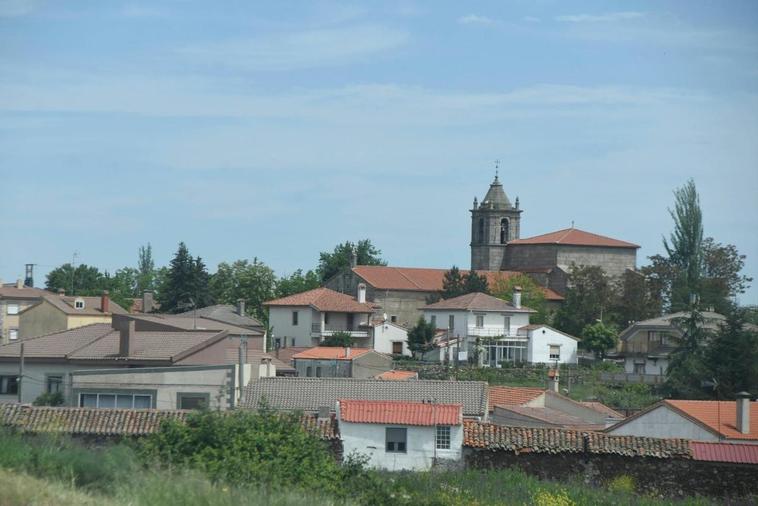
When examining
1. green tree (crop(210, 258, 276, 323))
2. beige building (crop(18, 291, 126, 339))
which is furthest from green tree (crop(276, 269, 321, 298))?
beige building (crop(18, 291, 126, 339))

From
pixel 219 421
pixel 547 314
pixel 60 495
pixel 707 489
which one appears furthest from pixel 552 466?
pixel 547 314

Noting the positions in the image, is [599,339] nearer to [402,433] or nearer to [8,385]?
[8,385]

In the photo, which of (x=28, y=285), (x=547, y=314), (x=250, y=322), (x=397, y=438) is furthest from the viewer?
(x=28, y=285)

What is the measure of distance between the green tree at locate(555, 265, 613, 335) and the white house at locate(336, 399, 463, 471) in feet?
190

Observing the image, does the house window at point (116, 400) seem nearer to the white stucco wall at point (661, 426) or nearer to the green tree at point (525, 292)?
the white stucco wall at point (661, 426)

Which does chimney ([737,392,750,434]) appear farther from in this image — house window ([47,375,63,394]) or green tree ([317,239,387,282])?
green tree ([317,239,387,282])

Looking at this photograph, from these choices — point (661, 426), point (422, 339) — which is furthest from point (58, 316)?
point (661, 426)

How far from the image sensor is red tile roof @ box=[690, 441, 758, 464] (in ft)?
96.1

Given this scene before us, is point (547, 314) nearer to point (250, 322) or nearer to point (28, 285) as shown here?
point (250, 322)

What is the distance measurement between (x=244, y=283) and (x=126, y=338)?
193 ft

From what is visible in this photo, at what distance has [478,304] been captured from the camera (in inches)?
3381

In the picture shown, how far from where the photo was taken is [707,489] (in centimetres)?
2939

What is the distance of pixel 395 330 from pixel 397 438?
5300 cm

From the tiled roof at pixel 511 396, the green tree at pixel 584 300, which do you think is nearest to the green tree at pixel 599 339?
the green tree at pixel 584 300
